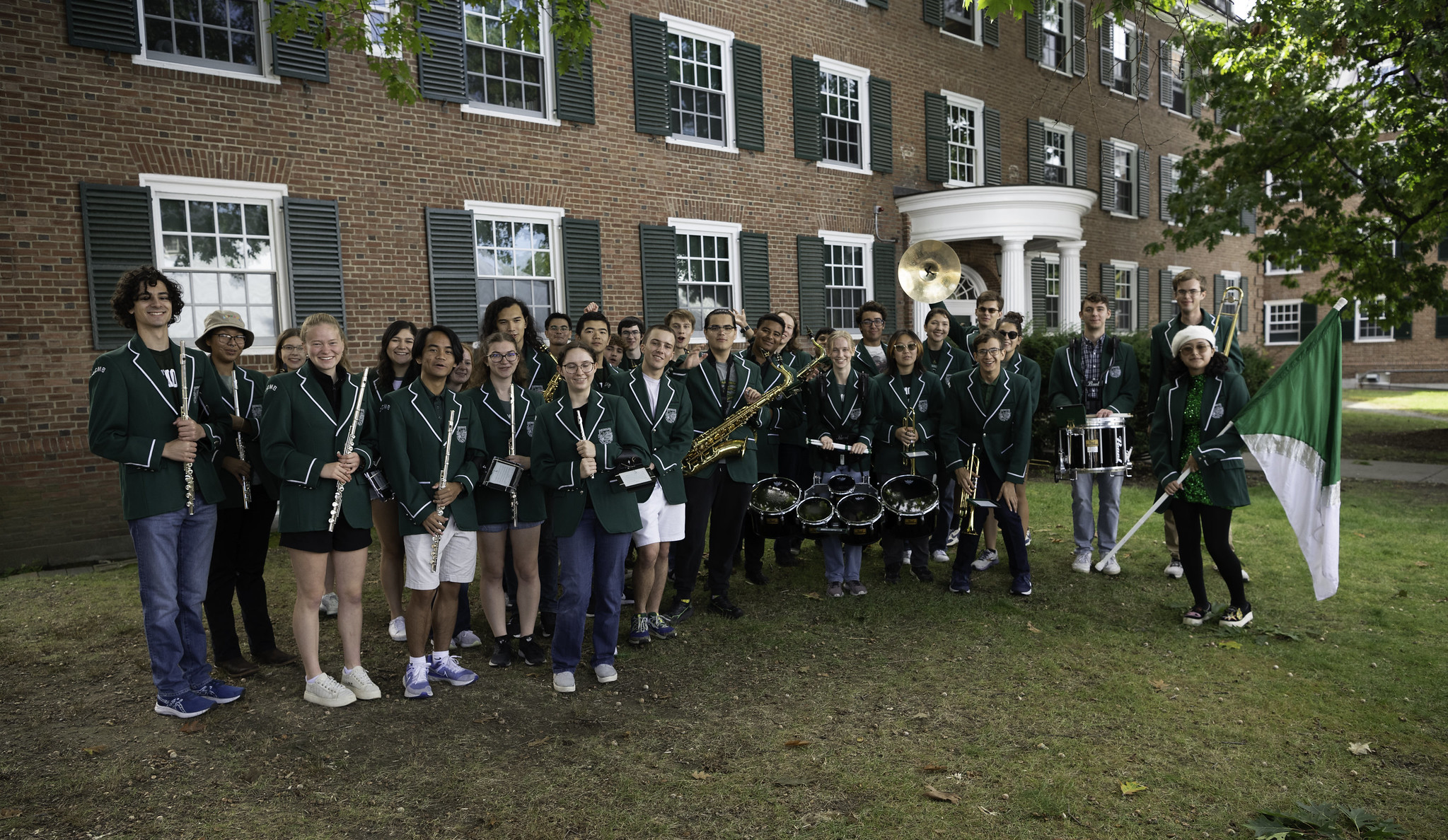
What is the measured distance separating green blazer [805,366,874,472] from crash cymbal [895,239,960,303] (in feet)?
12.0

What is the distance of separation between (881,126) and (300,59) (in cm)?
1024

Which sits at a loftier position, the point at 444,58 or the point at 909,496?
the point at 444,58

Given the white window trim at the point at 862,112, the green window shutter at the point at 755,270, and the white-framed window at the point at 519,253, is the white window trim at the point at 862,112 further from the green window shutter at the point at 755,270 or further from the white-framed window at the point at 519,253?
the white-framed window at the point at 519,253

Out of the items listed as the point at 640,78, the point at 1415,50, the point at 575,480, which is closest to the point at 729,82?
the point at 640,78

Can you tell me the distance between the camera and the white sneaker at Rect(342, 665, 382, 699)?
5172 millimetres

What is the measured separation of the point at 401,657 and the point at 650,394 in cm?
234

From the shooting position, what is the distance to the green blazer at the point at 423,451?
5.08 meters

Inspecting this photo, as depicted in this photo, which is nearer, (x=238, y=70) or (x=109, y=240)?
(x=109, y=240)

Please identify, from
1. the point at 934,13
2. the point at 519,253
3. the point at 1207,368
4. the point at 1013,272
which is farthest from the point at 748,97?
the point at 1207,368

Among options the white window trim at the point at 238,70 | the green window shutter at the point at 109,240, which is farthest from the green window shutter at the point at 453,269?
the green window shutter at the point at 109,240

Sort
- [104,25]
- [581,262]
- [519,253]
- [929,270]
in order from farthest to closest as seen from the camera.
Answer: [581,262] → [519,253] → [929,270] → [104,25]

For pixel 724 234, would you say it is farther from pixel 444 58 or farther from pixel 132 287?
pixel 132 287

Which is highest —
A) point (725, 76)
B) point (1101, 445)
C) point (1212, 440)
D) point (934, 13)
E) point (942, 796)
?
point (934, 13)

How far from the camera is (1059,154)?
70.5ft
